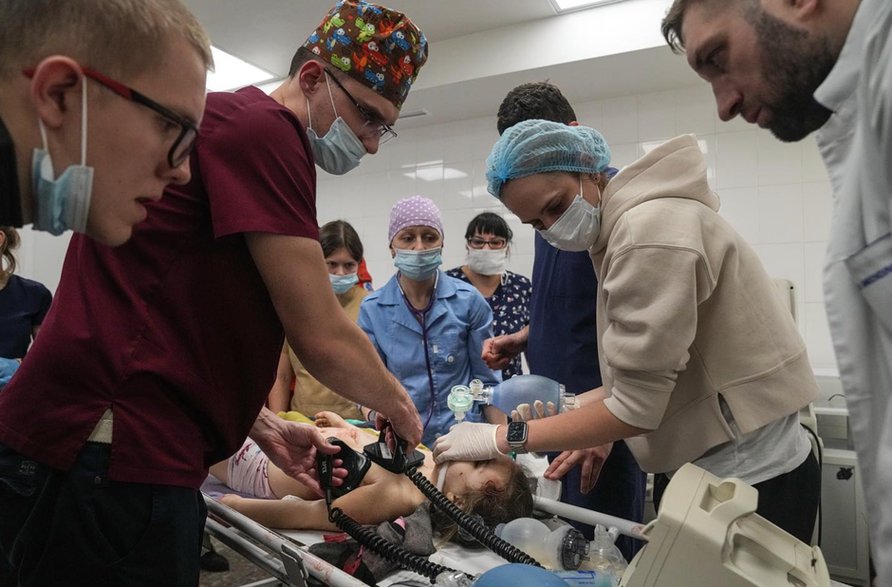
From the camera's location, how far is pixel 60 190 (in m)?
0.72

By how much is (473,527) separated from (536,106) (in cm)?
142

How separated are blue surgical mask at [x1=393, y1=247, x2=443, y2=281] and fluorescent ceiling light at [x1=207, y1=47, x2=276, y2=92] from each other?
2.84 meters

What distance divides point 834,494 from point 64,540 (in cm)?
343

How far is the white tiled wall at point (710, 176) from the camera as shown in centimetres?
426

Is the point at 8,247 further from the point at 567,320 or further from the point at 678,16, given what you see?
the point at 678,16

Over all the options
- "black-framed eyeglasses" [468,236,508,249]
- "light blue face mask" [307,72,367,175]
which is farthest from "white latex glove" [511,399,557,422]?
"black-framed eyeglasses" [468,236,508,249]

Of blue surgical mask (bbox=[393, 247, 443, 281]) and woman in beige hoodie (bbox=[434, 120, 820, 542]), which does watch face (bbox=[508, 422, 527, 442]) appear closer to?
woman in beige hoodie (bbox=[434, 120, 820, 542])

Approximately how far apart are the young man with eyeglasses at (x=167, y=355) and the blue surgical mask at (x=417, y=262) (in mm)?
1763

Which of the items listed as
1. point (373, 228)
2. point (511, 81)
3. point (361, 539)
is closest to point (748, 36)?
point (361, 539)

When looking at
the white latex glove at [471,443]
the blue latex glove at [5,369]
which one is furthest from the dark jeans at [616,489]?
the blue latex glove at [5,369]

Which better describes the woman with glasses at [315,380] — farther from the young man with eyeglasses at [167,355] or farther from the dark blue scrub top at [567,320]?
the young man with eyeglasses at [167,355]

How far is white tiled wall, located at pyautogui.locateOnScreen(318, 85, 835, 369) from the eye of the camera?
4.26m

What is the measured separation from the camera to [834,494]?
3.07m

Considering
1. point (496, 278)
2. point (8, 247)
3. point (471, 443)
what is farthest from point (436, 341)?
point (8, 247)
